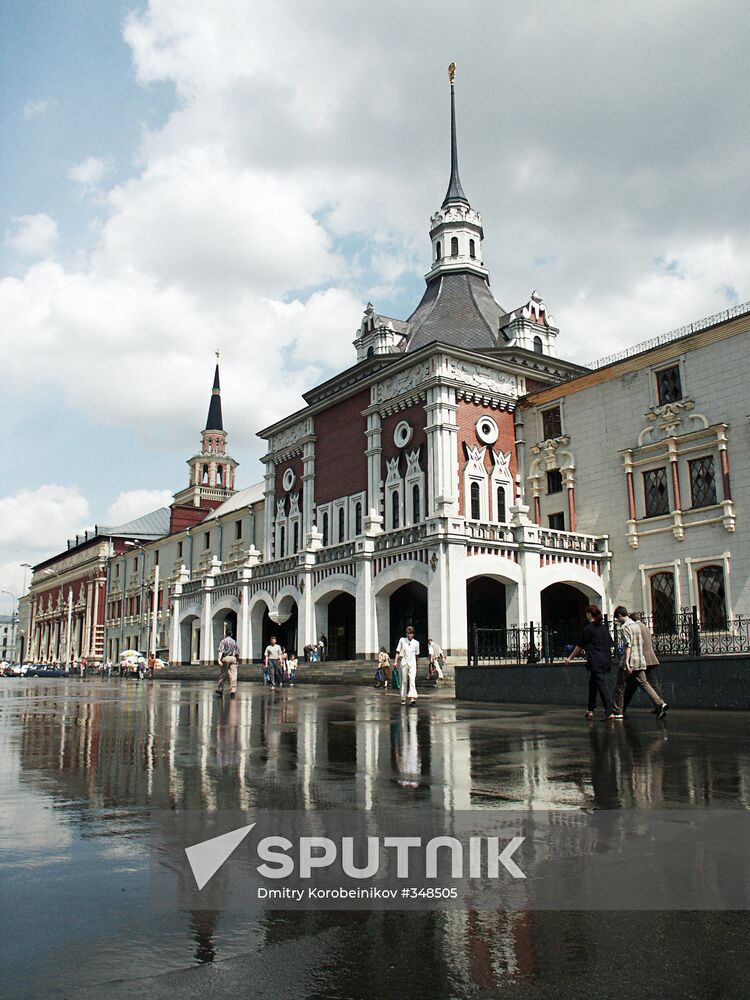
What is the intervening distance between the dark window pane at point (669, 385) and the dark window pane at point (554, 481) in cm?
606

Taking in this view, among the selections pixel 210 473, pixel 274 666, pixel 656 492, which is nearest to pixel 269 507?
pixel 274 666

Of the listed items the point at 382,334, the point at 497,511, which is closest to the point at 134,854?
the point at 497,511

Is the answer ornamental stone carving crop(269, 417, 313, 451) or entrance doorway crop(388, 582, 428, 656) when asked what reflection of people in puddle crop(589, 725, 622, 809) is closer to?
entrance doorway crop(388, 582, 428, 656)

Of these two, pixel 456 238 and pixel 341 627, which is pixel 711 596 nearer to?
pixel 341 627

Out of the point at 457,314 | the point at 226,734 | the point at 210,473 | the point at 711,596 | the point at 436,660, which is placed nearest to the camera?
the point at 226,734

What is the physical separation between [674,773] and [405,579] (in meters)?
25.3

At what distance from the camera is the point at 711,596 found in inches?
1195

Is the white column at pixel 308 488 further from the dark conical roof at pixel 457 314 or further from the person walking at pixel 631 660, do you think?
the person walking at pixel 631 660

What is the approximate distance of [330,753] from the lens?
961 centimetres

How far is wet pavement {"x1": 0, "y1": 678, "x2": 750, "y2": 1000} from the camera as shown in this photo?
10.4 ft

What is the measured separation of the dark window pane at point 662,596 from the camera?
3166 cm

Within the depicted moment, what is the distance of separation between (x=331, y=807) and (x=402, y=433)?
3269cm

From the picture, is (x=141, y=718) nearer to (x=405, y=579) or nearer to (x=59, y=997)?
(x=59, y=997)

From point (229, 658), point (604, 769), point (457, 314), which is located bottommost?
point (604, 769)
